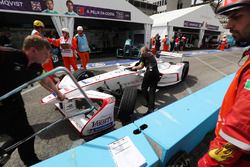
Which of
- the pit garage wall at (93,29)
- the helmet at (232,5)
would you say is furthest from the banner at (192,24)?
the helmet at (232,5)

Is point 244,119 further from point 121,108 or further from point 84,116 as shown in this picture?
point 84,116

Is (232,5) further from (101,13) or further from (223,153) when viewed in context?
(101,13)

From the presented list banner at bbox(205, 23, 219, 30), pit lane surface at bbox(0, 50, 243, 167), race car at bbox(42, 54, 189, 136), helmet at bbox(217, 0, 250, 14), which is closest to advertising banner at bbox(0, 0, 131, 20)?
pit lane surface at bbox(0, 50, 243, 167)

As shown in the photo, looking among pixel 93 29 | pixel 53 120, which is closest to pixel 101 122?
pixel 53 120

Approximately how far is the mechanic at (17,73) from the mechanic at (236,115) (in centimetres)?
155

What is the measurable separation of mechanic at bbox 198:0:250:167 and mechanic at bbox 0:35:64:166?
155 cm

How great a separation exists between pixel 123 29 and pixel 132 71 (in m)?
16.1

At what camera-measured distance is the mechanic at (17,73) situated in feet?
4.30

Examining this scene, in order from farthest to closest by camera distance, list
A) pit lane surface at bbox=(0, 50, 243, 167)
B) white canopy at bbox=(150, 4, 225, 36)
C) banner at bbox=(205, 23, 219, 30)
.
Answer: banner at bbox=(205, 23, 219, 30) → white canopy at bbox=(150, 4, 225, 36) → pit lane surface at bbox=(0, 50, 243, 167)

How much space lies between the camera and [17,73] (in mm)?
1360

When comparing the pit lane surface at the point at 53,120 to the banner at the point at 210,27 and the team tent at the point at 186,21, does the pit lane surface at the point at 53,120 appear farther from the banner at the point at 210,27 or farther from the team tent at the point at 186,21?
the banner at the point at 210,27

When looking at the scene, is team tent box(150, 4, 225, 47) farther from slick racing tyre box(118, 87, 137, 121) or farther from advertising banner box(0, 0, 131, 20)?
slick racing tyre box(118, 87, 137, 121)

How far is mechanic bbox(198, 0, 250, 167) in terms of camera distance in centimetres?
63

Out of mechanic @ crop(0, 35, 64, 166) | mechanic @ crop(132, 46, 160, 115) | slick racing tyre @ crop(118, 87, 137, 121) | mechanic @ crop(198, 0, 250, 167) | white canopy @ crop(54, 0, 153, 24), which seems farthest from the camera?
white canopy @ crop(54, 0, 153, 24)
